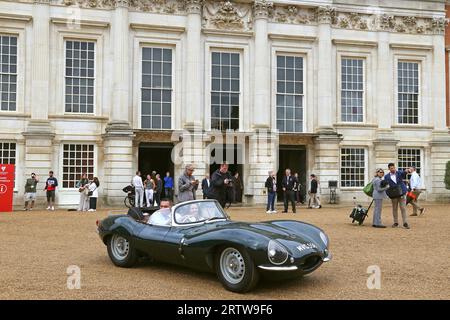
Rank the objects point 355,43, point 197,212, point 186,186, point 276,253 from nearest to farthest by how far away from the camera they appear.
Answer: point 276,253
point 197,212
point 186,186
point 355,43

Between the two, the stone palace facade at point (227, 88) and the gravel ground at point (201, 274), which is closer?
the gravel ground at point (201, 274)

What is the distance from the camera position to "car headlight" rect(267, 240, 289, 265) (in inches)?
242

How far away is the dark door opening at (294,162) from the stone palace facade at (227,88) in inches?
3.9

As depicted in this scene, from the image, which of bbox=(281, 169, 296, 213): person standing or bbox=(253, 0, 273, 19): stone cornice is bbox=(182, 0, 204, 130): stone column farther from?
bbox=(281, 169, 296, 213): person standing

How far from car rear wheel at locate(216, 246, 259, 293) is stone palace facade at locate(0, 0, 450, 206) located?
56.6 ft

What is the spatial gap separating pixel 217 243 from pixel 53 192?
16772mm

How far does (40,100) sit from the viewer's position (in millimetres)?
22984

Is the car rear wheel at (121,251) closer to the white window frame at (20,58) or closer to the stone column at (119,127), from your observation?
the stone column at (119,127)

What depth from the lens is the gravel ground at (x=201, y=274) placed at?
20.8 ft

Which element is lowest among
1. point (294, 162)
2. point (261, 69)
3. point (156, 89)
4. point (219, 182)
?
Answer: point (219, 182)

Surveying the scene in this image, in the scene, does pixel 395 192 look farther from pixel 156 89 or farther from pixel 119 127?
pixel 156 89

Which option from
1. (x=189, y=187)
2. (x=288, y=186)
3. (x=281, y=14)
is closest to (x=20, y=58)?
(x=281, y=14)

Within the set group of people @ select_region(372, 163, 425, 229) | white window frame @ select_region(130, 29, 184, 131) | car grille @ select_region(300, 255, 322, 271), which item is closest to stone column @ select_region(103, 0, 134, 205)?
white window frame @ select_region(130, 29, 184, 131)

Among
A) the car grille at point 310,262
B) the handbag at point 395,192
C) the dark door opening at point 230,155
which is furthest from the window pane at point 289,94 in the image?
the car grille at point 310,262
